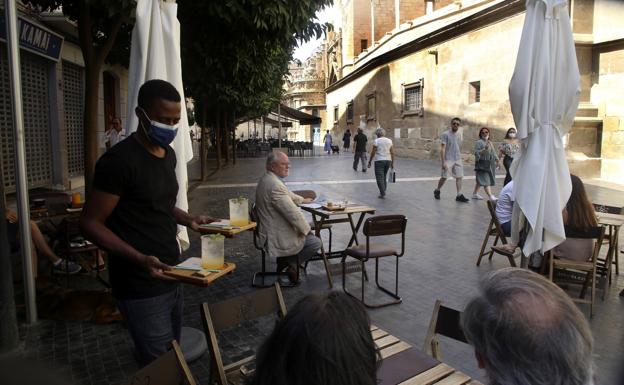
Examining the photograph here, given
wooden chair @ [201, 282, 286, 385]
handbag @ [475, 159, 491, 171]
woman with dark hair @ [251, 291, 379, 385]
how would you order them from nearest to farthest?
woman with dark hair @ [251, 291, 379, 385], wooden chair @ [201, 282, 286, 385], handbag @ [475, 159, 491, 171]

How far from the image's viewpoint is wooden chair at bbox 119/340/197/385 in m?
1.79

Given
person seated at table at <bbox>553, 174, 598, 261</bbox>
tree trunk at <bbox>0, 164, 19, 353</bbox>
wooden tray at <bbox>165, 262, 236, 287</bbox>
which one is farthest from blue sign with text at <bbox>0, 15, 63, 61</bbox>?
person seated at table at <bbox>553, 174, 598, 261</bbox>

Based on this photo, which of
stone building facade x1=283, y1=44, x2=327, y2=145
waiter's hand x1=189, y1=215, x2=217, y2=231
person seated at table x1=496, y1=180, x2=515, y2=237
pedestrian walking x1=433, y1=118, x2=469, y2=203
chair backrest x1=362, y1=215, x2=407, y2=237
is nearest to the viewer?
waiter's hand x1=189, y1=215, x2=217, y2=231

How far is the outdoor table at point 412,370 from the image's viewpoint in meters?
1.99

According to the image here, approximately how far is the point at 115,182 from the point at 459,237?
6.15 m

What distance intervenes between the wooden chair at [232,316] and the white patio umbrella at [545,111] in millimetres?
2568

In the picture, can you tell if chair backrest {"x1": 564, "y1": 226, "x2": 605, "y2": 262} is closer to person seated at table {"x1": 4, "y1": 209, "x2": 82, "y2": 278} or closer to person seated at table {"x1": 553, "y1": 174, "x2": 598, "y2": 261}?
person seated at table {"x1": 553, "y1": 174, "x2": 598, "y2": 261}

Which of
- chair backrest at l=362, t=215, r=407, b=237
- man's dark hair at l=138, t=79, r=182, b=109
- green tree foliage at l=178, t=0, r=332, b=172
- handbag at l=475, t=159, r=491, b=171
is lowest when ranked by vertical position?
chair backrest at l=362, t=215, r=407, b=237

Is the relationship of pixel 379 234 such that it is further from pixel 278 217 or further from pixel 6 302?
pixel 6 302

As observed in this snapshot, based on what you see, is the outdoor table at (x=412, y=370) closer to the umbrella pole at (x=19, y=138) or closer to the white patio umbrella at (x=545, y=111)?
the white patio umbrella at (x=545, y=111)

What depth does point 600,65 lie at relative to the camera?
48.9 ft

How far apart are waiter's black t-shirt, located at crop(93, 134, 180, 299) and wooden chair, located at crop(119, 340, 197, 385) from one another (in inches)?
19.8

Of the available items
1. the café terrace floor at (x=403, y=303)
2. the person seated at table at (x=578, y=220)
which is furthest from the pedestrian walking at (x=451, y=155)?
the person seated at table at (x=578, y=220)

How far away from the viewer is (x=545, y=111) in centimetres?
409
